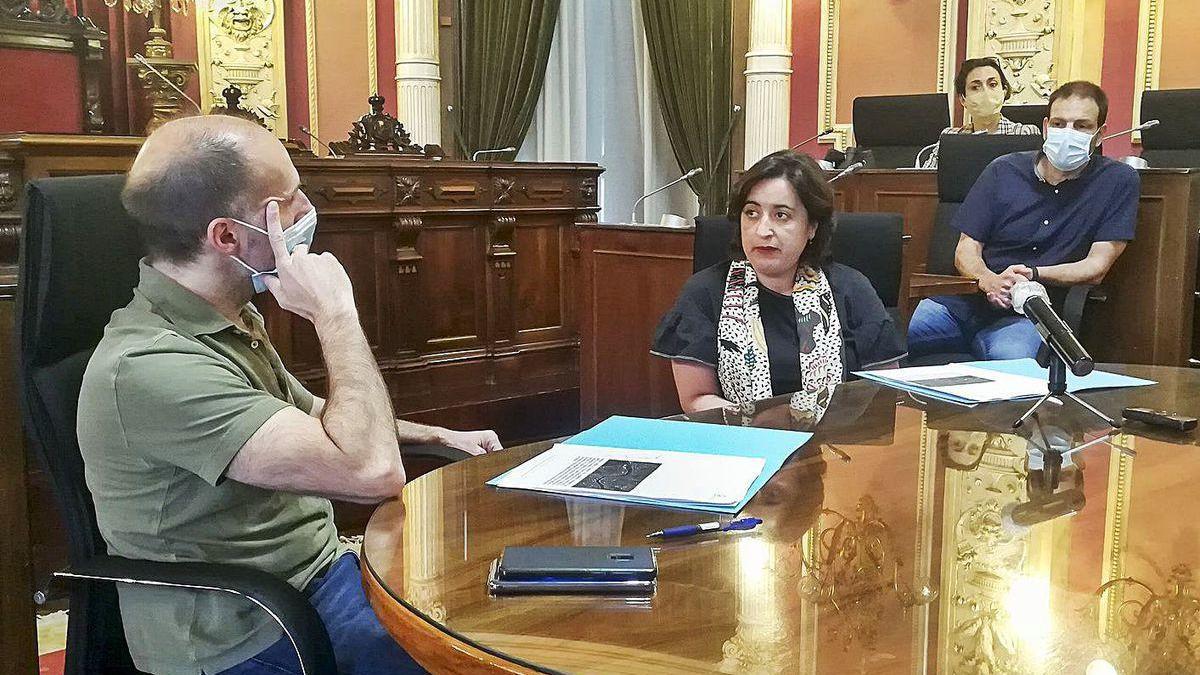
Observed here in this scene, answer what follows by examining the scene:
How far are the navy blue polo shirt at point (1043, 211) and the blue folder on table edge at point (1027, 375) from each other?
4.39 ft

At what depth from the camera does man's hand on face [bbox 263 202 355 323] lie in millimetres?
1362

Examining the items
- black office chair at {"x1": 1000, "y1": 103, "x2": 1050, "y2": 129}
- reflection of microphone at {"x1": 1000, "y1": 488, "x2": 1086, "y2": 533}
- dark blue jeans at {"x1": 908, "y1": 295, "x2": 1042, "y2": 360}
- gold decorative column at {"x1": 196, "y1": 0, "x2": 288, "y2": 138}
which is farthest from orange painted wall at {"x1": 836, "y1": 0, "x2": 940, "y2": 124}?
reflection of microphone at {"x1": 1000, "y1": 488, "x2": 1086, "y2": 533}

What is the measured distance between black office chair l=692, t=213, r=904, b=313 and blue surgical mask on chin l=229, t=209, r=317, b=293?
1.39m

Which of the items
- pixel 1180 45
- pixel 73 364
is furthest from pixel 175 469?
pixel 1180 45

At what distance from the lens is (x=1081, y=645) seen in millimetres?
815

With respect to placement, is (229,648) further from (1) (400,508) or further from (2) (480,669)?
(2) (480,669)

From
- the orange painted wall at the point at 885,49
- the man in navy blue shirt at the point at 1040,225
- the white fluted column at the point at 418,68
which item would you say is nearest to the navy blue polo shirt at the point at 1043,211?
the man in navy blue shirt at the point at 1040,225

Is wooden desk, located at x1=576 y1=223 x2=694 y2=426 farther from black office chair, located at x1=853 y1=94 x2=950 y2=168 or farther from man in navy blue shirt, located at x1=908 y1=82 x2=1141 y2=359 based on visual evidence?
black office chair, located at x1=853 y1=94 x2=950 y2=168

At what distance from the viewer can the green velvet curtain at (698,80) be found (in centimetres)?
657

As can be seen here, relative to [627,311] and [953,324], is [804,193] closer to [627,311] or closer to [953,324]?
[953,324]

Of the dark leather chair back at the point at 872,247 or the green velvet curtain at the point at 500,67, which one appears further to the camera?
the green velvet curtain at the point at 500,67

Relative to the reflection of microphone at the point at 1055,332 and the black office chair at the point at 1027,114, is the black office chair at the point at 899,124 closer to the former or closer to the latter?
the black office chair at the point at 1027,114

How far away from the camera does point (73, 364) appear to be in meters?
1.28

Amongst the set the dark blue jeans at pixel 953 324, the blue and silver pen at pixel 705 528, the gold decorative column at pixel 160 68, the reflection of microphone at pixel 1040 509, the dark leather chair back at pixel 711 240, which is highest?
the gold decorative column at pixel 160 68
